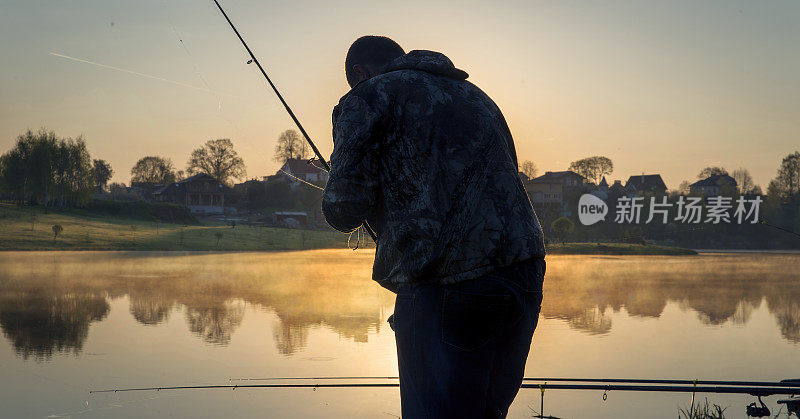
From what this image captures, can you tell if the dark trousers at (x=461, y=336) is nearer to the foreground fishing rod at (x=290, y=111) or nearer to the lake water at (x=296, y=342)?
the foreground fishing rod at (x=290, y=111)

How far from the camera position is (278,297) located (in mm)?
16859

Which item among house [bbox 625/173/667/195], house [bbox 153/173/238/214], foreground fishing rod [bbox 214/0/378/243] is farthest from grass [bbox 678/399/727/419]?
house [bbox 625/173/667/195]

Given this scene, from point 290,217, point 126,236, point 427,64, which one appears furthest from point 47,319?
point 290,217

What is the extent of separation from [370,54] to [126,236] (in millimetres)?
45162

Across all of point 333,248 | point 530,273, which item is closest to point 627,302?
point 530,273

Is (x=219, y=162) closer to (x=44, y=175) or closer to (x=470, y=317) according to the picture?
(x=44, y=175)

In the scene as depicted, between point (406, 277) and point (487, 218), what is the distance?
0.32 metres

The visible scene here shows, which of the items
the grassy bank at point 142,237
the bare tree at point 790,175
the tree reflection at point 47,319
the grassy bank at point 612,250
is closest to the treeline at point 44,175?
the grassy bank at point 142,237

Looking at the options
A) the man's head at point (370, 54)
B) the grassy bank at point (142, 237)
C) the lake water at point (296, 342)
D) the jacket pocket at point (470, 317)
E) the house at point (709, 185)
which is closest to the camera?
the jacket pocket at point (470, 317)

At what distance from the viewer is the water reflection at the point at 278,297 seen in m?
11.9

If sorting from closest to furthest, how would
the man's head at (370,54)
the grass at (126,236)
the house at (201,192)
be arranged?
1. the man's head at (370,54)
2. the grass at (126,236)
3. the house at (201,192)

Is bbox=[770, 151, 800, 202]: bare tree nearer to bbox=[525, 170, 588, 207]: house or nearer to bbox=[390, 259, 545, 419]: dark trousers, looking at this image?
bbox=[525, 170, 588, 207]: house

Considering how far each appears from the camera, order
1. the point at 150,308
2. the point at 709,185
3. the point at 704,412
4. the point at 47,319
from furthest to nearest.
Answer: the point at 709,185, the point at 150,308, the point at 47,319, the point at 704,412

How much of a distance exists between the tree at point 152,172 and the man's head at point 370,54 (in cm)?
10785
